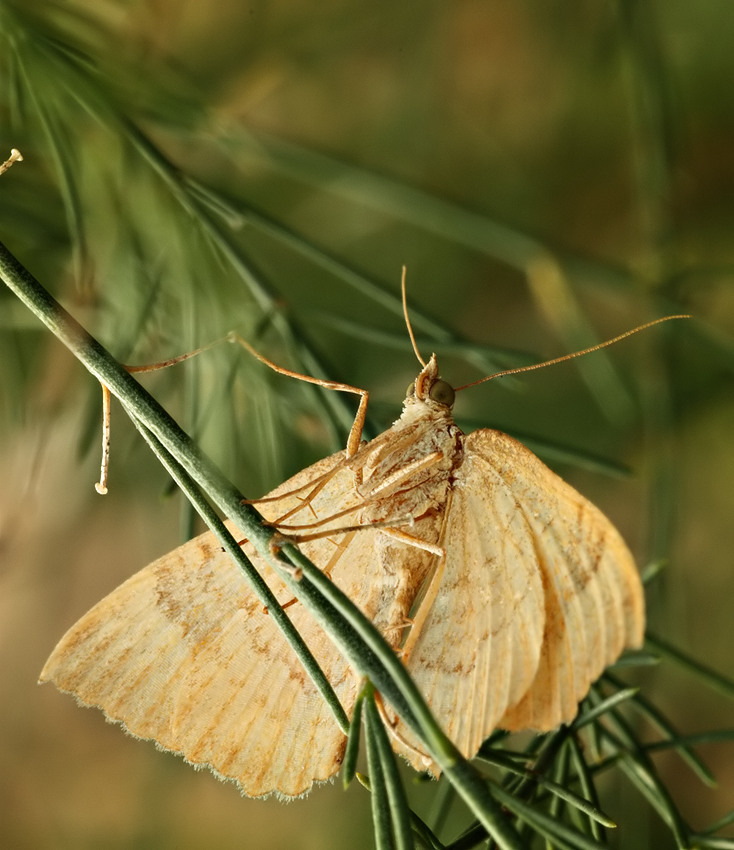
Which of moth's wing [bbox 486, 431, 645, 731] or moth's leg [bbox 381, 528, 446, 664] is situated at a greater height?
moth's leg [bbox 381, 528, 446, 664]

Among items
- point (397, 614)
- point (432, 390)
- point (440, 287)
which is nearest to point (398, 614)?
point (397, 614)

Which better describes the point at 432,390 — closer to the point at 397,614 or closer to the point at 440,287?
the point at 397,614

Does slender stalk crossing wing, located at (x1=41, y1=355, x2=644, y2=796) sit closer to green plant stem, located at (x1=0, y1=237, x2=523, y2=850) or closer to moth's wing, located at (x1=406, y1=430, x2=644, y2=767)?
moth's wing, located at (x1=406, y1=430, x2=644, y2=767)

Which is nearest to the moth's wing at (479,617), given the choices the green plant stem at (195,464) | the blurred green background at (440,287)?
the green plant stem at (195,464)

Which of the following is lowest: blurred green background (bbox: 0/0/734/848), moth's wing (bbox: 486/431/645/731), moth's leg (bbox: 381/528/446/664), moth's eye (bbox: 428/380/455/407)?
moth's wing (bbox: 486/431/645/731)

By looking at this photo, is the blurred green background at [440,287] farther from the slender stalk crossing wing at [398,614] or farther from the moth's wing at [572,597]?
the moth's wing at [572,597]

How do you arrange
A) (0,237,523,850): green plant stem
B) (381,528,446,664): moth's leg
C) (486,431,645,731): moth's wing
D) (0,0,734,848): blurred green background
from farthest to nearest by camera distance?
(0,0,734,848): blurred green background → (381,528,446,664): moth's leg → (486,431,645,731): moth's wing → (0,237,523,850): green plant stem

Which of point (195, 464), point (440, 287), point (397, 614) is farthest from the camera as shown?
point (440, 287)

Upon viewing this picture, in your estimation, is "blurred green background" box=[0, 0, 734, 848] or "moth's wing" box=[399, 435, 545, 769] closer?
"moth's wing" box=[399, 435, 545, 769]

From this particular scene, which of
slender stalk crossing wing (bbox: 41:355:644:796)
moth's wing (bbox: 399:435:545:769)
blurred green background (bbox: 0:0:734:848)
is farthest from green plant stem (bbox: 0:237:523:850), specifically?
blurred green background (bbox: 0:0:734:848)
